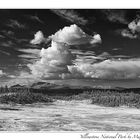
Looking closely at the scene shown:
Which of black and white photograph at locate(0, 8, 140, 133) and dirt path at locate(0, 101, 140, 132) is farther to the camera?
black and white photograph at locate(0, 8, 140, 133)

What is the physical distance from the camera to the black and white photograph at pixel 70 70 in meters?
10.3

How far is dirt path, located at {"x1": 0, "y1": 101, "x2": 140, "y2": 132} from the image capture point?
1005 centimetres

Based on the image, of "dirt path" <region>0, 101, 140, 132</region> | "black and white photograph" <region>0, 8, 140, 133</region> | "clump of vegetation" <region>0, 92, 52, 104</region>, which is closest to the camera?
"dirt path" <region>0, 101, 140, 132</region>

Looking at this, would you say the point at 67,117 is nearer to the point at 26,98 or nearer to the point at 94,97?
the point at 94,97

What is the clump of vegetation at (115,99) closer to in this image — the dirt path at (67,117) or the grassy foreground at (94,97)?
the grassy foreground at (94,97)

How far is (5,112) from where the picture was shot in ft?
34.0

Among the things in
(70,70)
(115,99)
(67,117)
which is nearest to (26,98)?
(67,117)

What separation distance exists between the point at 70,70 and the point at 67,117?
5.17ft

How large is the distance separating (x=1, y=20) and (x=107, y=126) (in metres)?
4.80

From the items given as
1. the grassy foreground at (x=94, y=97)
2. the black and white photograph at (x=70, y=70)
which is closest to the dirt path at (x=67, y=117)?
the black and white photograph at (x=70, y=70)

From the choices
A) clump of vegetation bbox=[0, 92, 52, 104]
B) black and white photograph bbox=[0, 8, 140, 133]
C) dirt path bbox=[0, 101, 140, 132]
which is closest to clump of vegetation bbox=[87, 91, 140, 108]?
black and white photograph bbox=[0, 8, 140, 133]

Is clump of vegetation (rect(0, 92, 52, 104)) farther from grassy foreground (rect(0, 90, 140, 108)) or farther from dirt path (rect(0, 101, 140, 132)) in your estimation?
dirt path (rect(0, 101, 140, 132))

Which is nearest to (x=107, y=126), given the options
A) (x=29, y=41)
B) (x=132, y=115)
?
(x=132, y=115)
